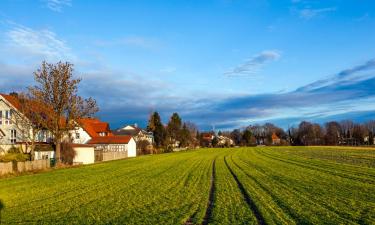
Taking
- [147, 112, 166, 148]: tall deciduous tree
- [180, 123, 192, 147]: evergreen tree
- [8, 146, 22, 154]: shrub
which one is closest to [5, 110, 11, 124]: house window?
[8, 146, 22, 154]: shrub

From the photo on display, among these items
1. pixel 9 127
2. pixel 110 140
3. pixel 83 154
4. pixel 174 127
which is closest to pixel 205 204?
pixel 83 154

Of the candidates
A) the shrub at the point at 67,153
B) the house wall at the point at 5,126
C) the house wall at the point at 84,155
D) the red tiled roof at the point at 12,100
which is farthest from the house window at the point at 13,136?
the shrub at the point at 67,153

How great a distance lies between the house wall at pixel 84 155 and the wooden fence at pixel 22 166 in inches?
479

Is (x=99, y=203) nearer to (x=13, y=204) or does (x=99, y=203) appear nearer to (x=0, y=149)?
(x=13, y=204)

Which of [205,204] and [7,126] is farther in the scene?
[7,126]

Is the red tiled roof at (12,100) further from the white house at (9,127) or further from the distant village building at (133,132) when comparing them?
the distant village building at (133,132)

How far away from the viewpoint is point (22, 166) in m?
41.5

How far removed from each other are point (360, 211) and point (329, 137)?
160 meters

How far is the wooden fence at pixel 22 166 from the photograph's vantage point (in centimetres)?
3801

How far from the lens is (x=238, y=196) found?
19078 millimetres

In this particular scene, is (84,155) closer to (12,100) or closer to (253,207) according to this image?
(12,100)

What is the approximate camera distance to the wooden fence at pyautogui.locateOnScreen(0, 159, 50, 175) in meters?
38.0

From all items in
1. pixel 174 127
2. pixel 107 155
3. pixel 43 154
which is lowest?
pixel 107 155

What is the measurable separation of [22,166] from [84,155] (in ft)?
66.2
